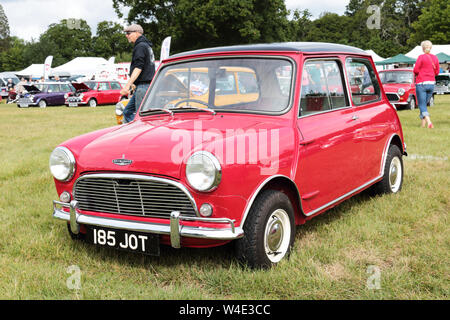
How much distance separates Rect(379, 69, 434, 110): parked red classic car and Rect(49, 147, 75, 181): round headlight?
43.9 ft

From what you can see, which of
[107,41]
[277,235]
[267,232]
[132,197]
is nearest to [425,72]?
[277,235]

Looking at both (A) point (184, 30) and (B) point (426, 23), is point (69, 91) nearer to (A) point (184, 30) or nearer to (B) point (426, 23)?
(A) point (184, 30)

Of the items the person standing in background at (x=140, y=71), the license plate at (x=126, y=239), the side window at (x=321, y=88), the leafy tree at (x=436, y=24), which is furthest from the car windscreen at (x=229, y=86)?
the leafy tree at (x=436, y=24)

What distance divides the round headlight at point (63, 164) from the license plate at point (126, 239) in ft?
1.41

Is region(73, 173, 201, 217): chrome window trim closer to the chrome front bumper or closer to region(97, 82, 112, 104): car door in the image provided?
the chrome front bumper

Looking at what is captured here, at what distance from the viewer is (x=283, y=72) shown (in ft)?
12.2

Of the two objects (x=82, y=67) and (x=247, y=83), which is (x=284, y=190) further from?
(x=82, y=67)

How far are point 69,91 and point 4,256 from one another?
23501mm

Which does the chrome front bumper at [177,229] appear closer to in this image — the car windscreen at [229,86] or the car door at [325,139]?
the car door at [325,139]

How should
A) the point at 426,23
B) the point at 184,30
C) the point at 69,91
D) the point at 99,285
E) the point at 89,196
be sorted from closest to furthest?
the point at 99,285, the point at 89,196, the point at 69,91, the point at 184,30, the point at 426,23

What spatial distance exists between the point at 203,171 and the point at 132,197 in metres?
0.58

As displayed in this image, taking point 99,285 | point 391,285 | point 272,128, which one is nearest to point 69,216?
point 99,285

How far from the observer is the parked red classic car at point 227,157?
291 centimetres
